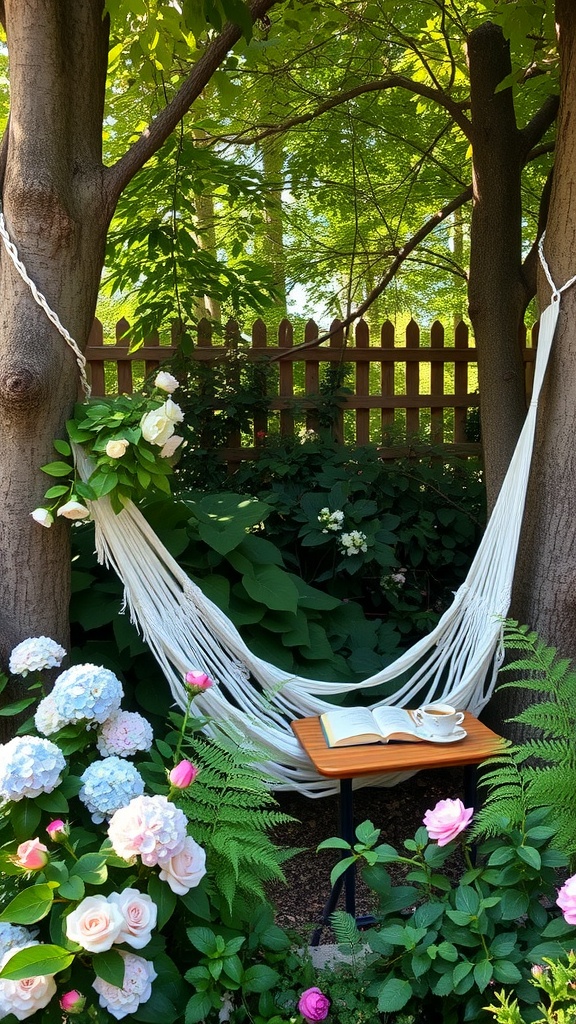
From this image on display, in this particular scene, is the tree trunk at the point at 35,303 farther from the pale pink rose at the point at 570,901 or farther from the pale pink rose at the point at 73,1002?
the pale pink rose at the point at 570,901

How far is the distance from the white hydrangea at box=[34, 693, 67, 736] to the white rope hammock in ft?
1.35

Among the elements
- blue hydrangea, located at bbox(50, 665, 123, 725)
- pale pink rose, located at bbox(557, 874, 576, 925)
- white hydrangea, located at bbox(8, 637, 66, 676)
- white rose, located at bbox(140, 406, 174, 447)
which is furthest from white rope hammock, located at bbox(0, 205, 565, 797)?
pale pink rose, located at bbox(557, 874, 576, 925)

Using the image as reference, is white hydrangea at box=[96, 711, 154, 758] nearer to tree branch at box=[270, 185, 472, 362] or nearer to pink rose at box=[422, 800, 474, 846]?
pink rose at box=[422, 800, 474, 846]

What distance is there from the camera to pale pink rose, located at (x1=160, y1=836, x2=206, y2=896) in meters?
1.09

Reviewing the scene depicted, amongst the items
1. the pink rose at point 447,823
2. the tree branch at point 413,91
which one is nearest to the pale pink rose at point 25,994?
the pink rose at point 447,823

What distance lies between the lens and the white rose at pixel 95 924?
95 cm

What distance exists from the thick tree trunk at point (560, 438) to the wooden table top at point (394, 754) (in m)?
0.43

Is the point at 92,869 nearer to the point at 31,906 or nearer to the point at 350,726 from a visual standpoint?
the point at 31,906

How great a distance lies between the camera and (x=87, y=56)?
1873 millimetres

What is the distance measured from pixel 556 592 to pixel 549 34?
190 cm

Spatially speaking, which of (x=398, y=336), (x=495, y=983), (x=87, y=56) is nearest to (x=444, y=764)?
(x=495, y=983)

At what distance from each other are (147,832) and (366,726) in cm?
81

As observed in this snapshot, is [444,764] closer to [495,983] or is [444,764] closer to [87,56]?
[495,983]

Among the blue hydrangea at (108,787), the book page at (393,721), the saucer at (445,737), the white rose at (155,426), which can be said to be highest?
the white rose at (155,426)
